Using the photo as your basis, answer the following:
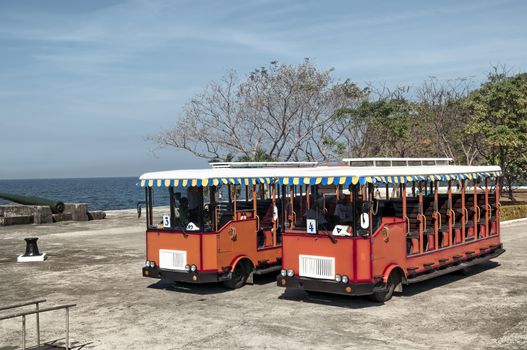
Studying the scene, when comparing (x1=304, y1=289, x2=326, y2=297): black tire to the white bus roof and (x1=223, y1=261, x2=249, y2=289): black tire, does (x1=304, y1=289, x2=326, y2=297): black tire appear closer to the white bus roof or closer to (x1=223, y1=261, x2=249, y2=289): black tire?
(x1=223, y1=261, x2=249, y2=289): black tire

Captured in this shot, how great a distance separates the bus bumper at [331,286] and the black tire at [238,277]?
5.35 ft

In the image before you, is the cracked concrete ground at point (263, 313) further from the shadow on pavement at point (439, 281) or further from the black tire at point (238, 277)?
the black tire at point (238, 277)

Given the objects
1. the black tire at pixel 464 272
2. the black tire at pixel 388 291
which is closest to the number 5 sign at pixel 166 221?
the black tire at pixel 388 291

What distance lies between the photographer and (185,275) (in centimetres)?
1288

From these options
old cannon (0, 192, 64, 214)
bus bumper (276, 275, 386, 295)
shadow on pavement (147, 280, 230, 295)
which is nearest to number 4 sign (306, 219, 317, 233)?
bus bumper (276, 275, 386, 295)

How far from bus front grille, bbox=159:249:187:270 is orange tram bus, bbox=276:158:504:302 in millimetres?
2140

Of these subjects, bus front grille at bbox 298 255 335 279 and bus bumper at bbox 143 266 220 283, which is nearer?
bus front grille at bbox 298 255 335 279

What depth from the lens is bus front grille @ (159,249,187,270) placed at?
13000 millimetres

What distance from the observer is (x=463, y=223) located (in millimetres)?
14344

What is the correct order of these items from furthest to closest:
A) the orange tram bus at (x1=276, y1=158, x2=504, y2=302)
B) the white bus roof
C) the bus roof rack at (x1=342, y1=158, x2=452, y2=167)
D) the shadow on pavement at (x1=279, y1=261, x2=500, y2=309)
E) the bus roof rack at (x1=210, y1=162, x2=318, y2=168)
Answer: the bus roof rack at (x1=210, y1=162, x2=318, y2=168)
the bus roof rack at (x1=342, y1=158, x2=452, y2=167)
the shadow on pavement at (x1=279, y1=261, x2=500, y2=309)
the white bus roof
the orange tram bus at (x1=276, y1=158, x2=504, y2=302)

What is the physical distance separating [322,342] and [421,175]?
4698 mm

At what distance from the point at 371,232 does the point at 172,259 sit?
4.29 metres

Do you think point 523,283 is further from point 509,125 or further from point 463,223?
point 509,125

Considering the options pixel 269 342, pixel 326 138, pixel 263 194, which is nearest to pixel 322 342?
pixel 269 342
